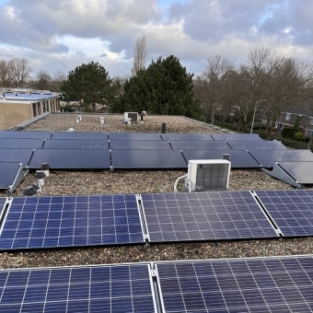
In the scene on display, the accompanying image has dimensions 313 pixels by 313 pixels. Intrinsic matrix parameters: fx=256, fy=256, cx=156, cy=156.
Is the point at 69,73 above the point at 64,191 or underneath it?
above

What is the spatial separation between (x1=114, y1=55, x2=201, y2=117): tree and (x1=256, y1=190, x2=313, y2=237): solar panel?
27.7m

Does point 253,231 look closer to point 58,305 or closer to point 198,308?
point 198,308

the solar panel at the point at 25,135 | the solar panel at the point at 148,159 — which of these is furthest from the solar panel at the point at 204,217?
the solar panel at the point at 25,135

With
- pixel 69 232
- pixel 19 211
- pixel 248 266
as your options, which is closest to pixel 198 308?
pixel 248 266

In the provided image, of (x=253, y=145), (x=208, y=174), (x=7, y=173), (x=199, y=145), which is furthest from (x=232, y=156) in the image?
(x=7, y=173)

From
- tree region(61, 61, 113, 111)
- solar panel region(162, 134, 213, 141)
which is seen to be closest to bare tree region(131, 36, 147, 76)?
tree region(61, 61, 113, 111)

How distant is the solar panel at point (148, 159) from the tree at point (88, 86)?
37160mm

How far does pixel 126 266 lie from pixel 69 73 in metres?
46.0

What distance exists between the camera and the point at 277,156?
1062 cm

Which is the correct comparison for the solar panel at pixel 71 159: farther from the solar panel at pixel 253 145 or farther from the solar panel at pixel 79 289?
the solar panel at pixel 253 145

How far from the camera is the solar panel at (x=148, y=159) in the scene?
9047 millimetres

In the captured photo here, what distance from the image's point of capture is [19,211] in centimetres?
507

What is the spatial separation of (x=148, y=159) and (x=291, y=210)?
16.8 feet

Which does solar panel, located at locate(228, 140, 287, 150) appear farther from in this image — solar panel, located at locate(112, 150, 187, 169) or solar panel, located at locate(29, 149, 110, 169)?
solar panel, located at locate(29, 149, 110, 169)
